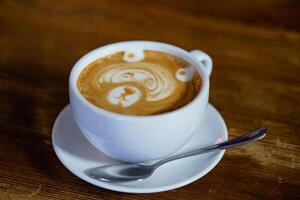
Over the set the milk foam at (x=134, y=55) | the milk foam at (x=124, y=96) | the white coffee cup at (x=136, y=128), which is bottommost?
the white coffee cup at (x=136, y=128)

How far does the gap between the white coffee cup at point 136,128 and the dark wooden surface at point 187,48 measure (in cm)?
7

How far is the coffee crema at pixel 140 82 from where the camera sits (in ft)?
2.53

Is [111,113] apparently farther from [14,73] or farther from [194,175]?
[14,73]

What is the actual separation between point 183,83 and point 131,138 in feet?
0.53

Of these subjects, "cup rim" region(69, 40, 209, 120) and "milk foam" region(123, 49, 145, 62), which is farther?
"milk foam" region(123, 49, 145, 62)

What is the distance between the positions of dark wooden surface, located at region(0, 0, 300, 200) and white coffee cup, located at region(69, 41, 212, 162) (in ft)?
0.22

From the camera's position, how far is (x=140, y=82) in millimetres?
821

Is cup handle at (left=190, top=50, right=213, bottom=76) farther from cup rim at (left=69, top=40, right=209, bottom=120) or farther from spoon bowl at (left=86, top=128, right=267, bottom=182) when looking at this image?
spoon bowl at (left=86, top=128, right=267, bottom=182)

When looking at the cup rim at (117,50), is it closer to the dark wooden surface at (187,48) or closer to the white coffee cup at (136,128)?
the white coffee cup at (136,128)

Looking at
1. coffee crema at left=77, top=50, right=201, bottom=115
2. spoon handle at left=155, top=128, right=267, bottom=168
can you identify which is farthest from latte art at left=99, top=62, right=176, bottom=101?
spoon handle at left=155, top=128, right=267, bottom=168

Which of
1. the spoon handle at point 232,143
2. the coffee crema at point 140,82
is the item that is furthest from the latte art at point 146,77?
the spoon handle at point 232,143

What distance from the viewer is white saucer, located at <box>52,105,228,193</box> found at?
734 mm

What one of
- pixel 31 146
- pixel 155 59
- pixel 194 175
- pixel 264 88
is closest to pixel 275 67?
pixel 264 88

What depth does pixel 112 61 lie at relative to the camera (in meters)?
0.87
